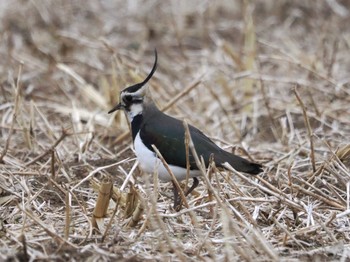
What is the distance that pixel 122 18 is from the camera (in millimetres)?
10633

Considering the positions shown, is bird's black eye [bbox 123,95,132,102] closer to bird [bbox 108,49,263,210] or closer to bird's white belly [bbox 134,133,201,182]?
bird [bbox 108,49,263,210]

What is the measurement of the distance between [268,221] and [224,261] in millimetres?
960

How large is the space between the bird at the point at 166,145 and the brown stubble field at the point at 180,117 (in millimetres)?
130

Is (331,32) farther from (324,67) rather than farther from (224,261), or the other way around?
(224,261)

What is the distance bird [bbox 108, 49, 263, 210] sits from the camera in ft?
17.2

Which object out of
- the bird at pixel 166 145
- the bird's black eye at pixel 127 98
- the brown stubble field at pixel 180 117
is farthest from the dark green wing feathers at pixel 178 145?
the bird's black eye at pixel 127 98

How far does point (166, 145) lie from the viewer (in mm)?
5367

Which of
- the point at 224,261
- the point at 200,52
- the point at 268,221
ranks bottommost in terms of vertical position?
the point at 200,52

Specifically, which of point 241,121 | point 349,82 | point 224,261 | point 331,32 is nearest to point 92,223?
point 224,261

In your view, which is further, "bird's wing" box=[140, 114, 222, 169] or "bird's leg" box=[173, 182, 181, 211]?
"bird's wing" box=[140, 114, 222, 169]

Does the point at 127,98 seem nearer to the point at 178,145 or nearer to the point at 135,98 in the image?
the point at 135,98

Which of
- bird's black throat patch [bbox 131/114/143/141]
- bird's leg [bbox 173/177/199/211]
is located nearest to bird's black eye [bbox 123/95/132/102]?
bird's black throat patch [bbox 131/114/143/141]

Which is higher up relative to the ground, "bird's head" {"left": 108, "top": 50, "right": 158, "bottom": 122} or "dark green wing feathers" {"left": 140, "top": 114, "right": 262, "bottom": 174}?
"bird's head" {"left": 108, "top": 50, "right": 158, "bottom": 122}

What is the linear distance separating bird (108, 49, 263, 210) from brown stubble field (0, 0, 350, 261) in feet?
0.43
